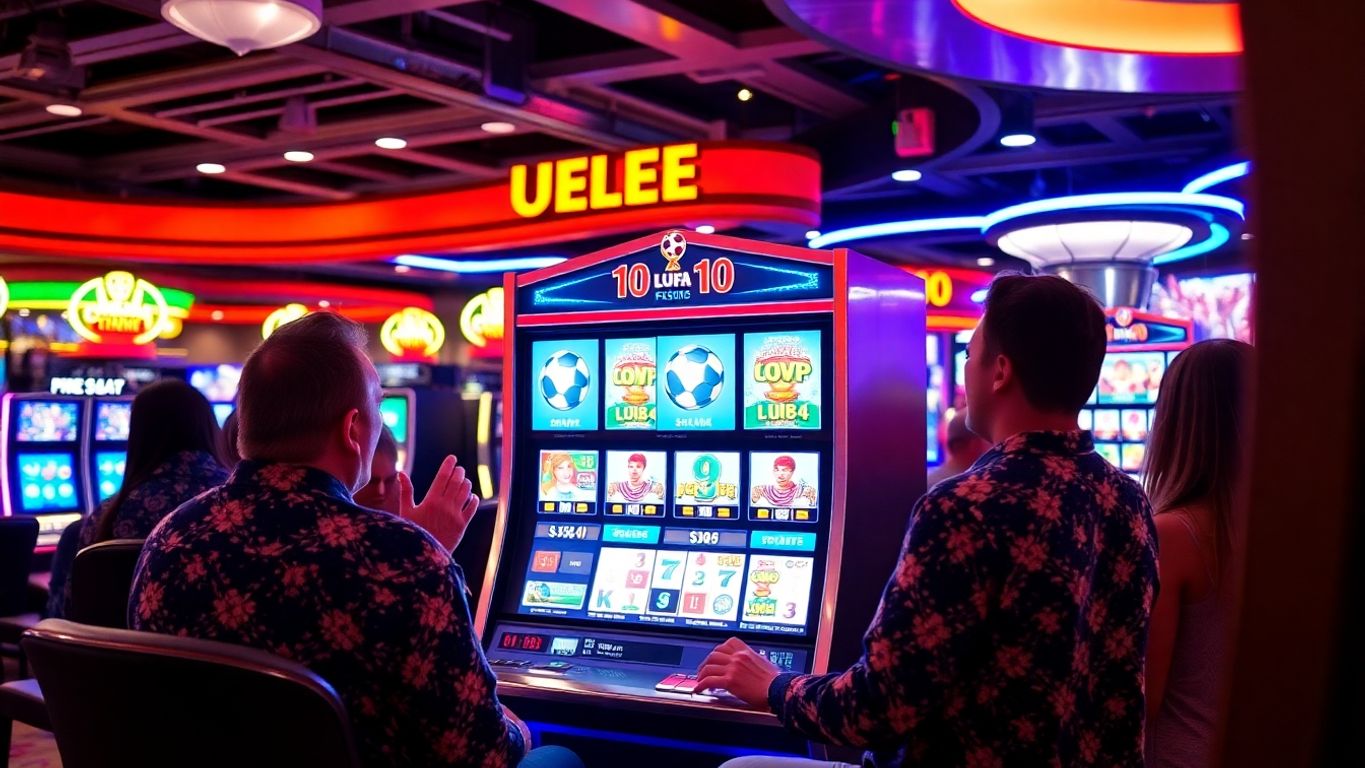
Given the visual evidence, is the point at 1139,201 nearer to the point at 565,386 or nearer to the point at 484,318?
the point at 565,386

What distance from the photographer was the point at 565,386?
10.7 feet

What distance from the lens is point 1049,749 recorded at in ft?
5.37

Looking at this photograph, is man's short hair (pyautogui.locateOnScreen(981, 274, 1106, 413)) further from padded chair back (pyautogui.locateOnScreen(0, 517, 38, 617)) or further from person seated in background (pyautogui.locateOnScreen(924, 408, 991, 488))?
padded chair back (pyautogui.locateOnScreen(0, 517, 38, 617))

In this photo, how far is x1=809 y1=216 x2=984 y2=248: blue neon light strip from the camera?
408 inches

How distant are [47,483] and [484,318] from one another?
5.78 m

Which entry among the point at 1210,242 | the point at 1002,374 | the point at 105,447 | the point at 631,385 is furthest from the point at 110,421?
the point at 1210,242

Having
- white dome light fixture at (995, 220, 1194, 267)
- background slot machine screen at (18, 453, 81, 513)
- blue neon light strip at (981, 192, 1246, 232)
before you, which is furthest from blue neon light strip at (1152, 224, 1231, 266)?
background slot machine screen at (18, 453, 81, 513)

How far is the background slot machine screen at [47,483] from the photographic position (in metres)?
7.20

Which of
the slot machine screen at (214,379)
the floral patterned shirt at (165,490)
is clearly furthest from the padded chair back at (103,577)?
the slot machine screen at (214,379)

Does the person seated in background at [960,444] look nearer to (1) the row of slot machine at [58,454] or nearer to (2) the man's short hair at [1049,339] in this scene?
(2) the man's short hair at [1049,339]

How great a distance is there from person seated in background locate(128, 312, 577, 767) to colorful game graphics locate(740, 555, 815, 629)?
1.21 metres

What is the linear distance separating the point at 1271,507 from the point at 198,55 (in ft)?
24.5

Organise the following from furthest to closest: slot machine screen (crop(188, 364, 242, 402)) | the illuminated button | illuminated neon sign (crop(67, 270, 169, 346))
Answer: slot machine screen (crop(188, 364, 242, 402)) → illuminated neon sign (crop(67, 270, 169, 346)) → the illuminated button

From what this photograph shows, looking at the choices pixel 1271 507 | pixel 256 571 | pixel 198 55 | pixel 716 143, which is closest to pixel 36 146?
pixel 198 55
